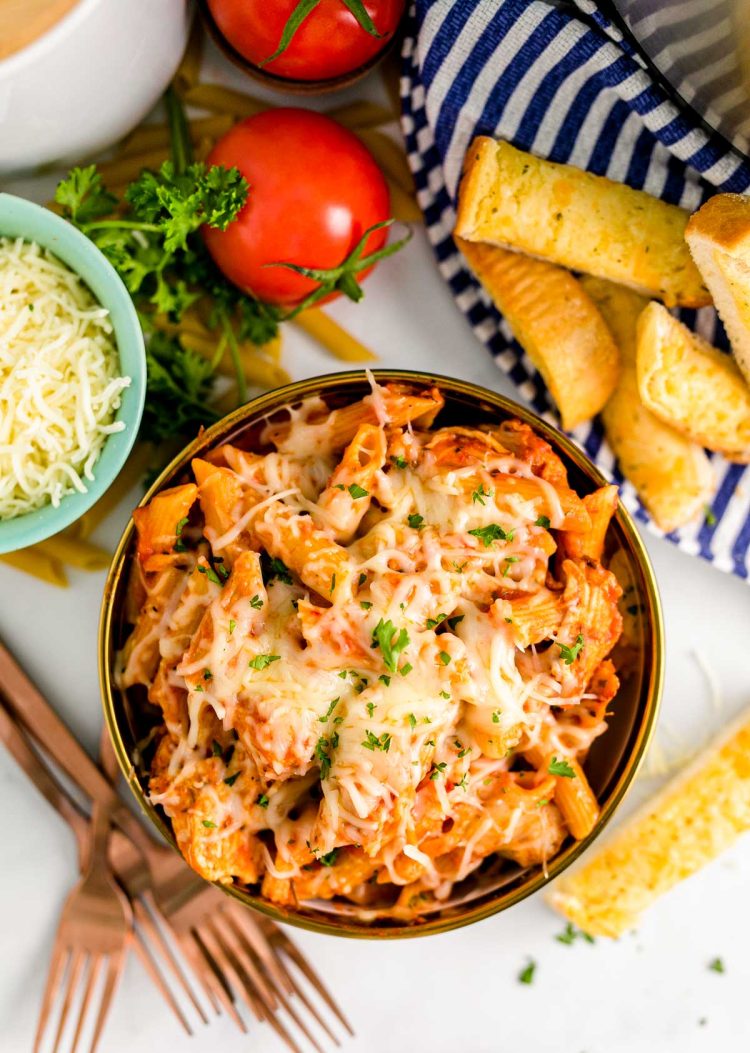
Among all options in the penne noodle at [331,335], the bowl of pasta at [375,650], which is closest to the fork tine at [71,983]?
the bowl of pasta at [375,650]

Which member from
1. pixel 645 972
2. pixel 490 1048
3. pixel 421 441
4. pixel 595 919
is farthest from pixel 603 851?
pixel 421 441

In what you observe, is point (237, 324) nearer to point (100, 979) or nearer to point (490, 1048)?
point (100, 979)

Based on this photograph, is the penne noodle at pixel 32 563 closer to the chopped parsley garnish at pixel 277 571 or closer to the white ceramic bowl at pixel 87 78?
the chopped parsley garnish at pixel 277 571

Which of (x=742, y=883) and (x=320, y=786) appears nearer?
(x=320, y=786)

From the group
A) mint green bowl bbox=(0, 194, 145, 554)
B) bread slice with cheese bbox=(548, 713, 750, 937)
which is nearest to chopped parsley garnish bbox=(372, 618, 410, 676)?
mint green bowl bbox=(0, 194, 145, 554)

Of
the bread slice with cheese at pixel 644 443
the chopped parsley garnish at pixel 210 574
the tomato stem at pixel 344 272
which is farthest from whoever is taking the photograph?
the bread slice with cheese at pixel 644 443
